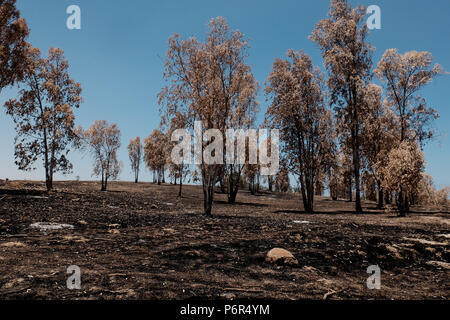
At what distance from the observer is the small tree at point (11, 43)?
2089cm

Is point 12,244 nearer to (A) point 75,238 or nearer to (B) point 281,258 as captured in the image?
(A) point 75,238

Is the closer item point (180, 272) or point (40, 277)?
point (40, 277)

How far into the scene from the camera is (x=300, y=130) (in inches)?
1001

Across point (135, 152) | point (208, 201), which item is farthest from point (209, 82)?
point (135, 152)

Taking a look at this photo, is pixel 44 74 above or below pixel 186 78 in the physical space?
above

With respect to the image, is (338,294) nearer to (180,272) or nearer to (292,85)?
(180,272)

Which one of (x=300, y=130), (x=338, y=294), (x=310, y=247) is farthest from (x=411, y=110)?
(x=338, y=294)

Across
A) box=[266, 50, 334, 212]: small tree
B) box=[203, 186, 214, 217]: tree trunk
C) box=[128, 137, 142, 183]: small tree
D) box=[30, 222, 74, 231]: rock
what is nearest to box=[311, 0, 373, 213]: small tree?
box=[266, 50, 334, 212]: small tree

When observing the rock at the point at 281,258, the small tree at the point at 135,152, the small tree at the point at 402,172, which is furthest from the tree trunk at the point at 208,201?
the small tree at the point at 135,152

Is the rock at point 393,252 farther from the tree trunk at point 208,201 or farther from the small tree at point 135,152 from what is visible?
the small tree at point 135,152

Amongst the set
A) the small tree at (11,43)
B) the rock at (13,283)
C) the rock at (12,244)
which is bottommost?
the rock at (12,244)

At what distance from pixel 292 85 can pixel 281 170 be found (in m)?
7.41

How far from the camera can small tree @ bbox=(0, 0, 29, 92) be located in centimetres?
2089
